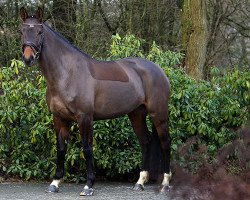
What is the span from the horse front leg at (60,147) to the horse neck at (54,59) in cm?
61

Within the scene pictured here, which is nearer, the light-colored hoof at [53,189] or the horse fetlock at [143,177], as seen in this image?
the light-colored hoof at [53,189]

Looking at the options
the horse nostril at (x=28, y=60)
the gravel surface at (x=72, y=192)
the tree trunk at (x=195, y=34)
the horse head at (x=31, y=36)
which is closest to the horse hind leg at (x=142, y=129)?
the gravel surface at (x=72, y=192)

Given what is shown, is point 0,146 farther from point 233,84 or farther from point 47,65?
point 233,84

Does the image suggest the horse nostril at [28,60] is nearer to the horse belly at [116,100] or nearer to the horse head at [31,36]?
the horse head at [31,36]

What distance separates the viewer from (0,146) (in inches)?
340

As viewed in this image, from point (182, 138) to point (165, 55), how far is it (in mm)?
1492

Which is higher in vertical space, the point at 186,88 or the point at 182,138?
the point at 186,88

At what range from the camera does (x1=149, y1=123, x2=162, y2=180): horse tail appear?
8297 mm

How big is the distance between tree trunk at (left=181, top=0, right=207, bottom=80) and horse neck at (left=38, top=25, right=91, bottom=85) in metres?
6.24

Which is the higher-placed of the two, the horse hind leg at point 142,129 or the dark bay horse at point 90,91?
the dark bay horse at point 90,91

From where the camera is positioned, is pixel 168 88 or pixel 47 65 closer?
pixel 47 65

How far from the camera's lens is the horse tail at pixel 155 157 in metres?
8.30

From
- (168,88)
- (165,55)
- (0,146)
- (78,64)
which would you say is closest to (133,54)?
(165,55)

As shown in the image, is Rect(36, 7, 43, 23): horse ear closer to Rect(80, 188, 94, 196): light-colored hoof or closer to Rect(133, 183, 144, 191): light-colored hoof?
Rect(80, 188, 94, 196): light-colored hoof
